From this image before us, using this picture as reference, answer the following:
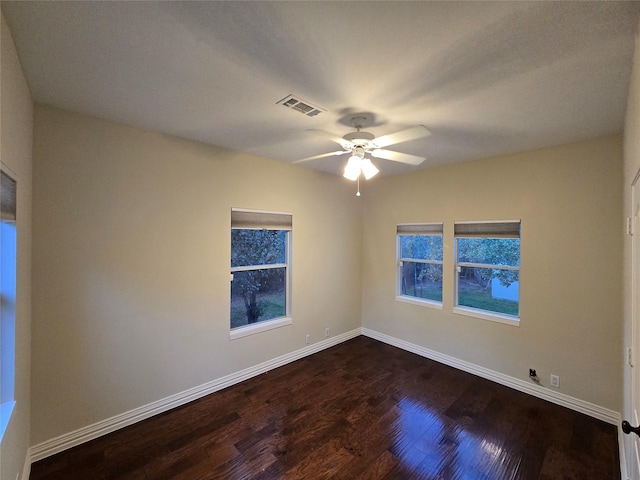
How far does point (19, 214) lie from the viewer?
5.50 feet

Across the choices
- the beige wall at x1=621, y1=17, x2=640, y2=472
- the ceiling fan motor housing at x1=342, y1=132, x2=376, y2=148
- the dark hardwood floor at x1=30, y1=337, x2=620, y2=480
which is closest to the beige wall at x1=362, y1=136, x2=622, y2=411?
the dark hardwood floor at x1=30, y1=337, x2=620, y2=480

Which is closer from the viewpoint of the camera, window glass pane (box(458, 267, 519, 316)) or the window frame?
the window frame

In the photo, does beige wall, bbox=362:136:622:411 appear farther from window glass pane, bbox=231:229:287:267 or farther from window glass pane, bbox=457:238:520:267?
window glass pane, bbox=231:229:287:267

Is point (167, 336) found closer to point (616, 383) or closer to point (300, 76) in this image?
point (300, 76)

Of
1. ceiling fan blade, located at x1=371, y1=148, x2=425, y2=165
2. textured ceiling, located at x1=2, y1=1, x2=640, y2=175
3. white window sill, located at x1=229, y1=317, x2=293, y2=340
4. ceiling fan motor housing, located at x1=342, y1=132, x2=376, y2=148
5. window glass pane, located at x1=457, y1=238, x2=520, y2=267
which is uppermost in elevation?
textured ceiling, located at x1=2, y1=1, x2=640, y2=175

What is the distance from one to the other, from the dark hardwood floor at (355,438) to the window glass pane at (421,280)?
118 cm

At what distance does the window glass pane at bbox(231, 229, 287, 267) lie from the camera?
10.7 ft

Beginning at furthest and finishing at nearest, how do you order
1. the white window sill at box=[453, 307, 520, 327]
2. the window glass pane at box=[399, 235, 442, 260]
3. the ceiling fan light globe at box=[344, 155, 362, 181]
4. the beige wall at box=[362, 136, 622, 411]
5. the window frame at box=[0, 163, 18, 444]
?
the window glass pane at box=[399, 235, 442, 260] → the white window sill at box=[453, 307, 520, 327] → the beige wall at box=[362, 136, 622, 411] → the ceiling fan light globe at box=[344, 155, 362, 181] → the window frame at box=[0, 163, 18, 444]

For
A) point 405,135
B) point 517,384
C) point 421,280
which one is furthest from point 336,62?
point 517,384

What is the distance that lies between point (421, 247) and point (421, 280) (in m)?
0.49

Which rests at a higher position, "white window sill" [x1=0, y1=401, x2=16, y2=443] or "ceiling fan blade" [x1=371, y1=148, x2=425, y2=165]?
"ceiling fan blade" [x1=371, y1=148, x2=425, y2=165]

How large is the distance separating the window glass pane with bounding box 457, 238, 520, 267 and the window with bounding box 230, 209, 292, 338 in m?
2.34

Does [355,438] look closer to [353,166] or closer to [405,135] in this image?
[353,166]

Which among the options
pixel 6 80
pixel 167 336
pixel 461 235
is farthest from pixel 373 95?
pixel 167 336
